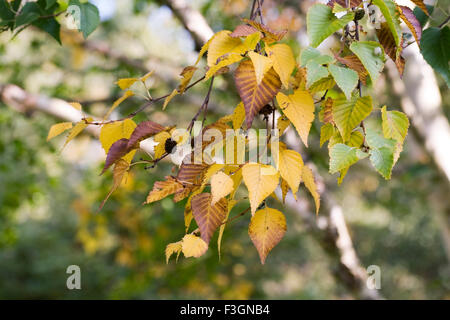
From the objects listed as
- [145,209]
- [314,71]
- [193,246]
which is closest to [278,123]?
[314,71]

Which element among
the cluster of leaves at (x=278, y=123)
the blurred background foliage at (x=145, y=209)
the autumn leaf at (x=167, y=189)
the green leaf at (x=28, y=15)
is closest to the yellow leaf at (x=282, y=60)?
the cluster of leaves at (x=278, y=123)

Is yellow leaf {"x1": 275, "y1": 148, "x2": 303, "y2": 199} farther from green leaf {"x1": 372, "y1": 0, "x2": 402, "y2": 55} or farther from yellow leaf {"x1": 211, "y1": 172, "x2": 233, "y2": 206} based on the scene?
green leaf {"x1": 372, "y1": 0, "x2": 402, "y2": 55}

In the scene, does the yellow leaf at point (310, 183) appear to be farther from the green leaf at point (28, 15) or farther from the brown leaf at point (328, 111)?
the green leaf at point (28, 15)

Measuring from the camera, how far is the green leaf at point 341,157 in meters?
0.47

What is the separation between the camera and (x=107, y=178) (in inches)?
104

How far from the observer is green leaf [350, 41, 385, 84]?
487mm

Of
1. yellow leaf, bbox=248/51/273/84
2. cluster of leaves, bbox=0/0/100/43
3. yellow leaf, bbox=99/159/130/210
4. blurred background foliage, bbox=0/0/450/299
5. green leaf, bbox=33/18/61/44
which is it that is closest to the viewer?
yellow leaf, bbox=248/51/273/84

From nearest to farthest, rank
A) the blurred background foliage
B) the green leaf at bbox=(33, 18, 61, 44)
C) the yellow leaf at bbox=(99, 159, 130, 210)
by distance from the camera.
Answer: the yellow leaf at bbox=(99, 159, 130, 210)
the green leaf at bbox=(33, 18, 61, 44)
the blurred background foliage

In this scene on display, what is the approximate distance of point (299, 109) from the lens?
20.5 inches

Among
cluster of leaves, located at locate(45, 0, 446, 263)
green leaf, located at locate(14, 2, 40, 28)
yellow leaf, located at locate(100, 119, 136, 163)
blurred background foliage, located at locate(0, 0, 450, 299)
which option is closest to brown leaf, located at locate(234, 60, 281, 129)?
cluster of leaves, located at locate(45, 0, 446, 263)

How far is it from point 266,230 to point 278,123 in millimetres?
156

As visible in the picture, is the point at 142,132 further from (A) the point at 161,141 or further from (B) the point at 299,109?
(B) the point at 299,109
